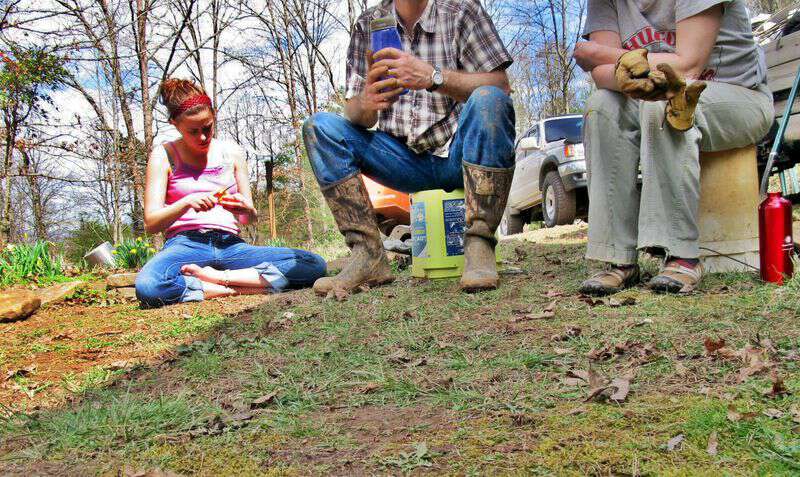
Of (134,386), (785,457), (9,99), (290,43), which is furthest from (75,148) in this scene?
(785,457)

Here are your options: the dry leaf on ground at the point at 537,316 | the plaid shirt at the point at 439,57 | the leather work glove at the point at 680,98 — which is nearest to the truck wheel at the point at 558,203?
the plaid shirt at the point at 439,57

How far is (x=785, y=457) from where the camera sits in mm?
895

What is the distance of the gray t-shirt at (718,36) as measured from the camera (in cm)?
222

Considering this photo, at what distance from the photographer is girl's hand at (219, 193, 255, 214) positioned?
322cm

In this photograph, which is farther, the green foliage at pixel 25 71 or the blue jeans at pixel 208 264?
the green foliage at pixel 25 71

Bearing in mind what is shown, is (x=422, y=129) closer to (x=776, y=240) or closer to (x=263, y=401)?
(x=776, y=240)

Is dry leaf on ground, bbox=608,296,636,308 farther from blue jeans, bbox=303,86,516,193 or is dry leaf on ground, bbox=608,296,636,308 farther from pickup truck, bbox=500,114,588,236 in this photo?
pickup truck, bbox=500,114,588,236

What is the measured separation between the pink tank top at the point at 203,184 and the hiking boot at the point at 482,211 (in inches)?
60.6

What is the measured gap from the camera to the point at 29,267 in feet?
16.8

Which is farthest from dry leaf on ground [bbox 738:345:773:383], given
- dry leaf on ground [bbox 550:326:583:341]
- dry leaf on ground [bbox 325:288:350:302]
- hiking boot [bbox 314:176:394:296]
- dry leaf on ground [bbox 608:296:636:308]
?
hiking boot [bbox 314:176:394:296]

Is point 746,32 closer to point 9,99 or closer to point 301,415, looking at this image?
point 301,415

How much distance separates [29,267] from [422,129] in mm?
4176

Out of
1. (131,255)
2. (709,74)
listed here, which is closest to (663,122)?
(709,74)

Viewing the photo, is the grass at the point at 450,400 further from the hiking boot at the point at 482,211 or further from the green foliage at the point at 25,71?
the green foliage at the point at 25,71
